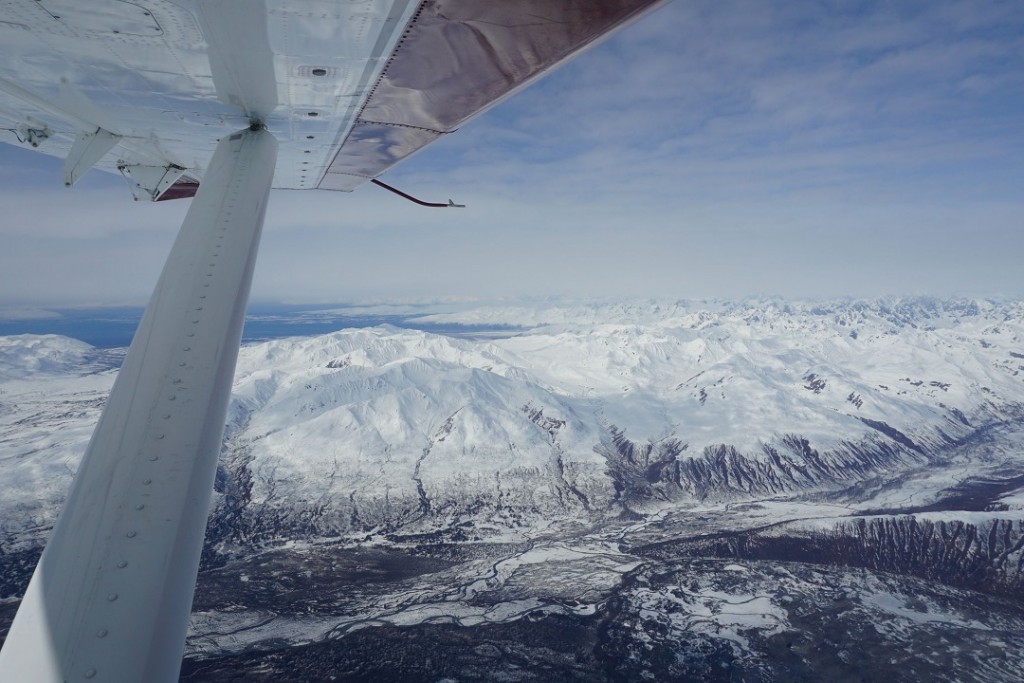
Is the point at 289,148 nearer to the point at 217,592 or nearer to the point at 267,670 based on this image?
the point at 267,670

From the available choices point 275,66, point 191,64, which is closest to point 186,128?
point 191,64

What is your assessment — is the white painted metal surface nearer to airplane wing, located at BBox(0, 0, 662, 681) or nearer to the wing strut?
airplane wing, located at BBox(0, 0, 662, 681)

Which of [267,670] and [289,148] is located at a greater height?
[289,148]

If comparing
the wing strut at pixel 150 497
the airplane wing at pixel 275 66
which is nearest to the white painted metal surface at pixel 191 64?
the airplane wing at pixel 275 66

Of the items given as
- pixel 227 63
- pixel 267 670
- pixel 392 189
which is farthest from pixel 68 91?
pixel 267 670

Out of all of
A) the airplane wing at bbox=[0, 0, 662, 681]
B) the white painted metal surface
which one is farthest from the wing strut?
the white painted metal surface

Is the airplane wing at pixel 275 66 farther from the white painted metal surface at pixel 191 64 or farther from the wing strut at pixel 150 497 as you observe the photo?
the wing strut at pixel 150 497

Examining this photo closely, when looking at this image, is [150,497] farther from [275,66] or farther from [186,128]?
[186,128]
